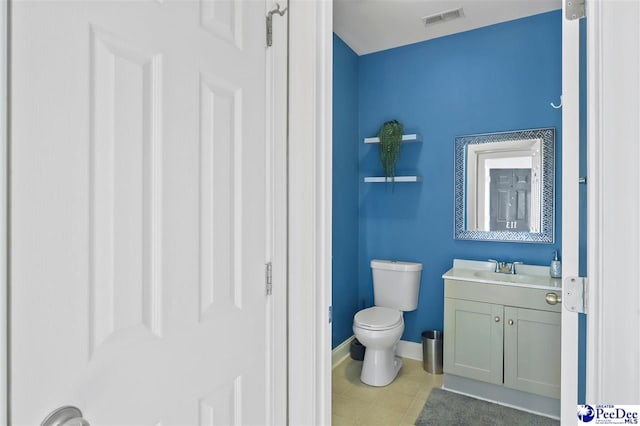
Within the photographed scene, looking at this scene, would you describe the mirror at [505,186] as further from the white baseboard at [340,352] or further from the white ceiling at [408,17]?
the white baseboard at [340,352]

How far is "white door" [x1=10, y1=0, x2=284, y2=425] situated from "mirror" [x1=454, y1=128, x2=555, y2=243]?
233cm

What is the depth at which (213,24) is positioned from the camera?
0.93 meters

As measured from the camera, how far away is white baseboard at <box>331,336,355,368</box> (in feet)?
9.83

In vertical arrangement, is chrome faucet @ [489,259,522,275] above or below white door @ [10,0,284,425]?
below

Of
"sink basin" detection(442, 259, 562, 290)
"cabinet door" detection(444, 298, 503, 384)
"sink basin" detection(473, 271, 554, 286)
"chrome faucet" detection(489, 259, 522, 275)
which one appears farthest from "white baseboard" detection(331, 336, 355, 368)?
"chrome faucet" detection(489, 259, 522, 275)

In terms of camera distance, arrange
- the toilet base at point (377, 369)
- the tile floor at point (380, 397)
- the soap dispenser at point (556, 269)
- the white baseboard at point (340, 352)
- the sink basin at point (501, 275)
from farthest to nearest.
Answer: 1. the white baseboard at point (340, 352)
2. the toilet base at point (377, 369)
3. the soap dispenser at point (556, 269)
4. the sink basin at point (501, 275)
5. the tile floor at point (380, 397)

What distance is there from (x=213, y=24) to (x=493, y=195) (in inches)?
103

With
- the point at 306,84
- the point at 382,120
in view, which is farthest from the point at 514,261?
the point at 306,84

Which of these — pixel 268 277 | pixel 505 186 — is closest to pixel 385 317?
pixel 505 186

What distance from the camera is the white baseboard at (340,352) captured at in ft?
9.83

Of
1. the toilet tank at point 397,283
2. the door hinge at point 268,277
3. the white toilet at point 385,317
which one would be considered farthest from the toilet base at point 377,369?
the door hinge at point 268,277

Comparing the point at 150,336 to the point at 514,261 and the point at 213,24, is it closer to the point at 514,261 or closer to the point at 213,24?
the point at 213,24
